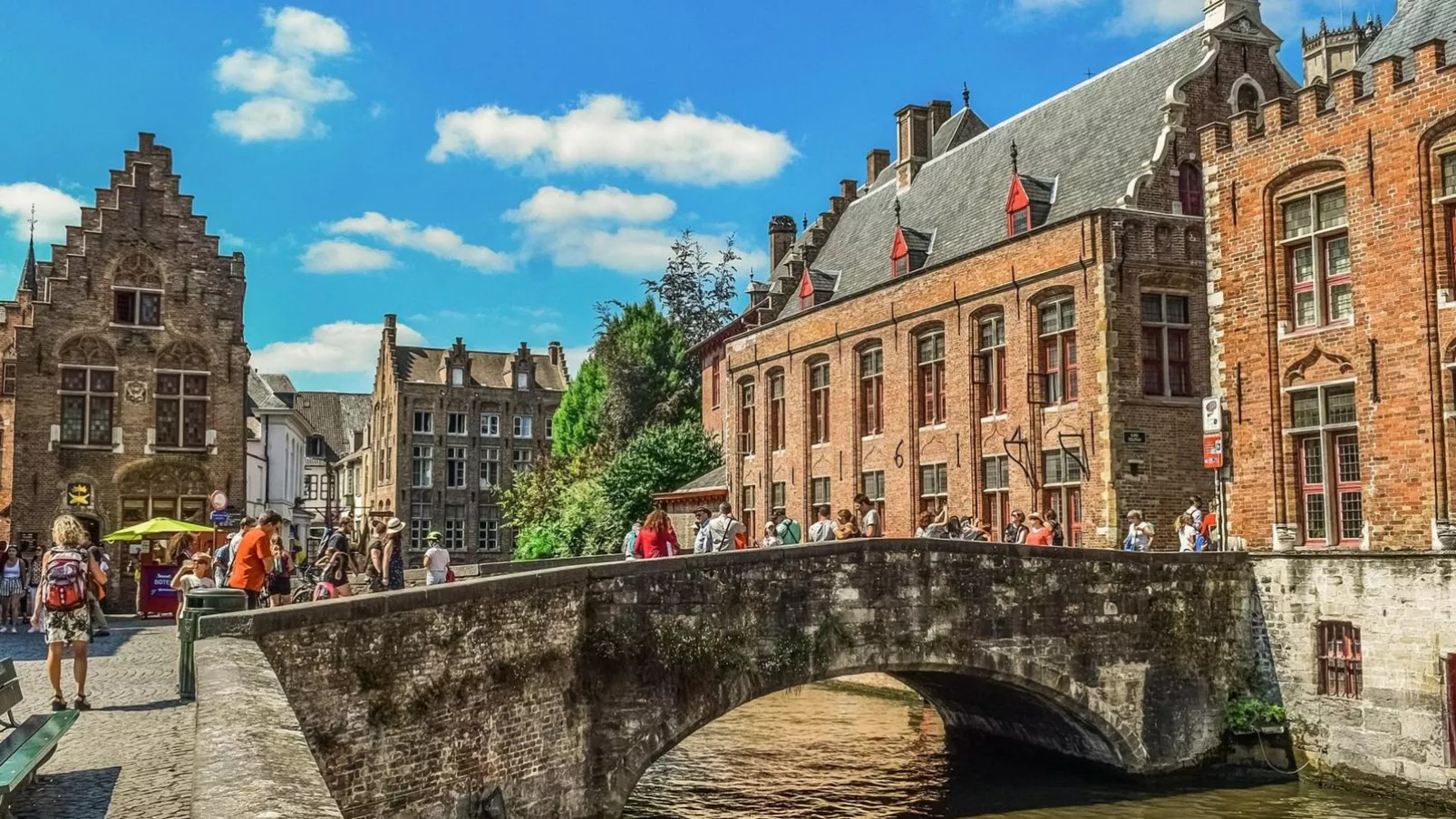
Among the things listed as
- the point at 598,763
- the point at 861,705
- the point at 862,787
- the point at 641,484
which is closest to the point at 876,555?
the point at 862,787

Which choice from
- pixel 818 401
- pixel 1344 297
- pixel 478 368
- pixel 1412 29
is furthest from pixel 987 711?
pixel 478 368

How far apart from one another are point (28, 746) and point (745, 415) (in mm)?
29699

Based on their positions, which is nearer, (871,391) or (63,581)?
(63,581)

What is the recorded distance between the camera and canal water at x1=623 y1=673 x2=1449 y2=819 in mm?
16922

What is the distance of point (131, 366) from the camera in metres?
29.3

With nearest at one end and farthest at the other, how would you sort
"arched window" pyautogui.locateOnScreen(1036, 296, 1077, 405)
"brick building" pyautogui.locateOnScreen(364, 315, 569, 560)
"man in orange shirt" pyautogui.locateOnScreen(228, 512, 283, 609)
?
"man in orange shirt" pyautogui.locateOnScreen(228, 512, 283, 609) → "arched window" pyautogui.locateOnScreen(1036, 296, 1077, 405) → "brick building" pyautogui.locateOnScreen(364, 315, 569, 560)

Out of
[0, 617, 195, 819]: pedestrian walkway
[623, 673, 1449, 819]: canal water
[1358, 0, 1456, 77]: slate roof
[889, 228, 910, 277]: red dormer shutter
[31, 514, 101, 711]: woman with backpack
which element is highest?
[1358, 0, 1456, 77]: slate roof

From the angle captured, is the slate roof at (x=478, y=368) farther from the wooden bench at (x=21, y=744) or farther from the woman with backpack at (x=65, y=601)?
the wooden bench at (x=21, y=744)

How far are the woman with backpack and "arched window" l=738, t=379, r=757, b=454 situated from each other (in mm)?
26051

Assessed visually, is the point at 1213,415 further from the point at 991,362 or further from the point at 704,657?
the point at 704,657

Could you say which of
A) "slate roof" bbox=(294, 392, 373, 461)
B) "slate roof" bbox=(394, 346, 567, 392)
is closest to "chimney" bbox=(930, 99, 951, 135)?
"slate roof" bbox=(394, 346, 567, 392)

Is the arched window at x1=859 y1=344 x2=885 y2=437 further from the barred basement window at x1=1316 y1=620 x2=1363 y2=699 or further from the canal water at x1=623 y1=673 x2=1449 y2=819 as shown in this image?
the barred basement window at x1=1316 y1=620 x2=1363 y2=699

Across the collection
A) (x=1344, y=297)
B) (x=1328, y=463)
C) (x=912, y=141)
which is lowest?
(x=1328, y=463)

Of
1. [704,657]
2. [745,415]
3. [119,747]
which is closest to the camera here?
[119,747]
